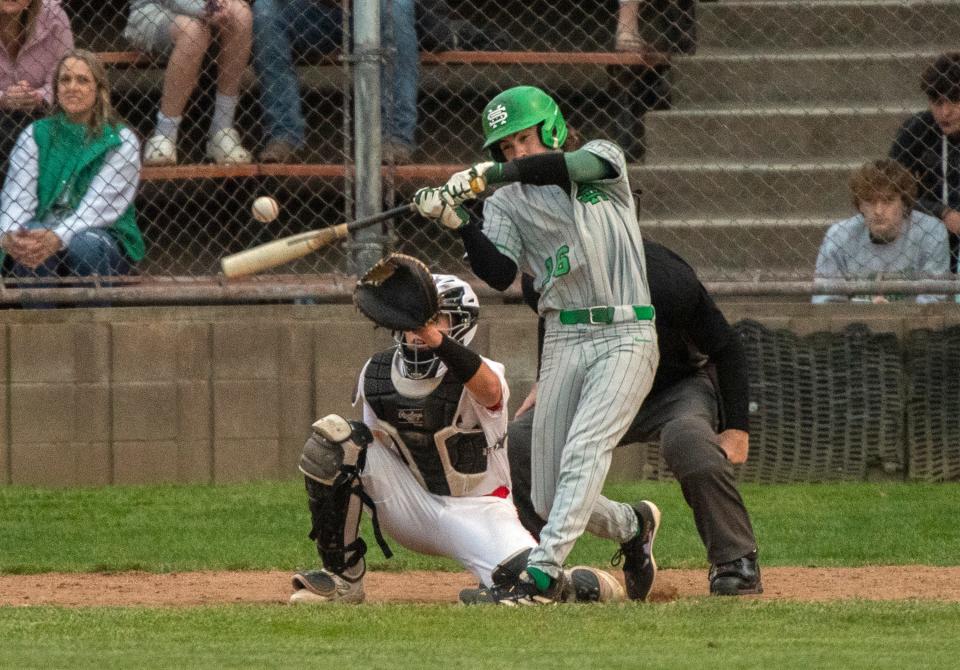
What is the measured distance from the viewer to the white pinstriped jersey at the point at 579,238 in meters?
5.28

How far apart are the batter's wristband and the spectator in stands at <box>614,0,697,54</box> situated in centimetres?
402

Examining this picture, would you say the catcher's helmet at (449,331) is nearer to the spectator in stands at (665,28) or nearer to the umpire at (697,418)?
the umpire at (697,418)

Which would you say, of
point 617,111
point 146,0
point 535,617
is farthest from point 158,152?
point 535,617

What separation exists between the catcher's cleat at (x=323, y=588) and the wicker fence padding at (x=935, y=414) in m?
3.31

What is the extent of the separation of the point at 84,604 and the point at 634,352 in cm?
196

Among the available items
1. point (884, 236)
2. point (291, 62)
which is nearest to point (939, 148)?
point (884, 236)

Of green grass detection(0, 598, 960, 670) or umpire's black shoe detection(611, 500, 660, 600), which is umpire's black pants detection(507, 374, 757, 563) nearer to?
umpire's black shoe detection(611, 500, 660, 600)

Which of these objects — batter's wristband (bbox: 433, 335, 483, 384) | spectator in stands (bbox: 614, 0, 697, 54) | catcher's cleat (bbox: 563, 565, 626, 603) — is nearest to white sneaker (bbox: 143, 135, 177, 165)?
spectator in stands (bbox: 614, 0, 697, 54)

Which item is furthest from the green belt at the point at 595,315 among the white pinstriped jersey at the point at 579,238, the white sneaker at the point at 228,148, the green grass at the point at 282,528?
the white sneaker at the point at 228,148

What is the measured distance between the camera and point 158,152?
334 inches

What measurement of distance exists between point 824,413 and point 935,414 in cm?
50

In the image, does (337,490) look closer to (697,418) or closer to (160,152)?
(697,418)

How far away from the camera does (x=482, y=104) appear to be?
906 cm

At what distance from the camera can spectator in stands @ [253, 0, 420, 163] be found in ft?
27.3
